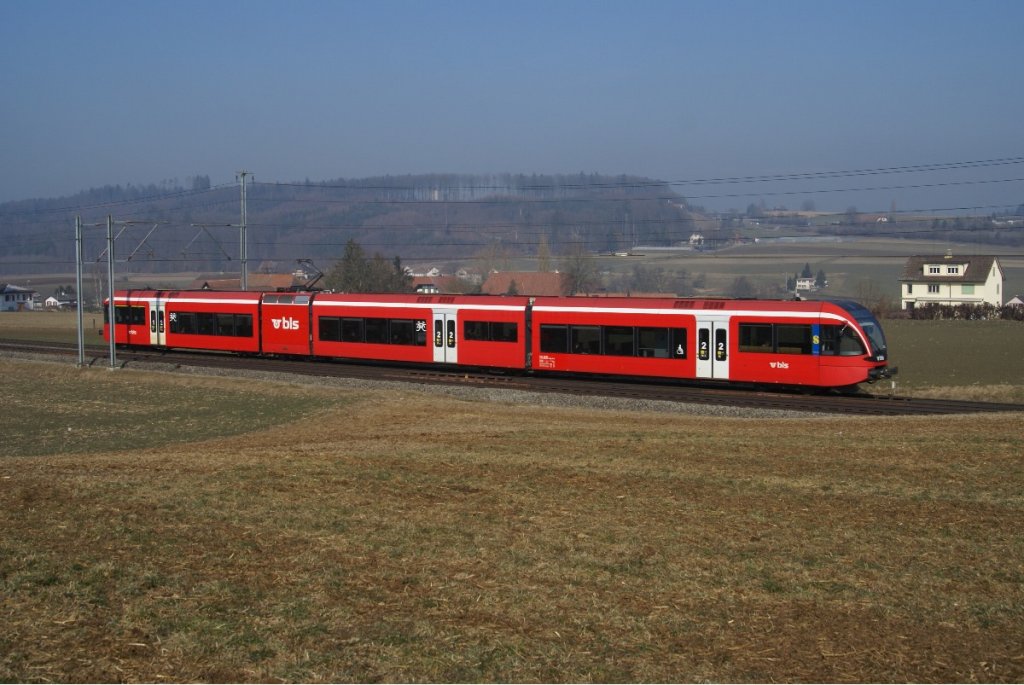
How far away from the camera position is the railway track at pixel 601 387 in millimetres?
30188

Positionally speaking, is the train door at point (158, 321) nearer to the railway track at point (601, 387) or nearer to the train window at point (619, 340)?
the railway track at point (601, 387)

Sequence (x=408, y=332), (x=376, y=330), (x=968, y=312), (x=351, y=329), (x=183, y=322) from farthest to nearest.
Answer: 1. (x=968, y=312)
2. (x=183, y=322)
3. (x=351, y=329)
4. (x=376, y=330)
5. (x=408, y=332)

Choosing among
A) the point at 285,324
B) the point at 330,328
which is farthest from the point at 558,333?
the point at 285,324

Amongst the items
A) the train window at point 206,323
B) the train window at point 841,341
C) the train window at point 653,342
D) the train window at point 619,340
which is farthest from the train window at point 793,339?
the train window at point 206,323

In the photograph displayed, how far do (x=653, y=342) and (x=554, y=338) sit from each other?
13.7 ft

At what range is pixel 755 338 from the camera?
33.1 meters

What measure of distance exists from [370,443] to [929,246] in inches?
6594

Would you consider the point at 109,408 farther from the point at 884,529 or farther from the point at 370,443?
the point at 884,529

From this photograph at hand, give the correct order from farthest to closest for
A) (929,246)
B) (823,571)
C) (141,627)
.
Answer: (929,246) < (823,571) < (141,627)

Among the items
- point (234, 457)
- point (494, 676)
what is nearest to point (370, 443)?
point (234, 457)

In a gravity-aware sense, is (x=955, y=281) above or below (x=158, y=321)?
above

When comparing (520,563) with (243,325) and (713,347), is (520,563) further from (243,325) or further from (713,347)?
(243,325)

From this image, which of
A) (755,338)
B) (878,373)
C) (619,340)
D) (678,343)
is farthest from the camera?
(619,340)

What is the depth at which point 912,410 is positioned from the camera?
2952 cm
